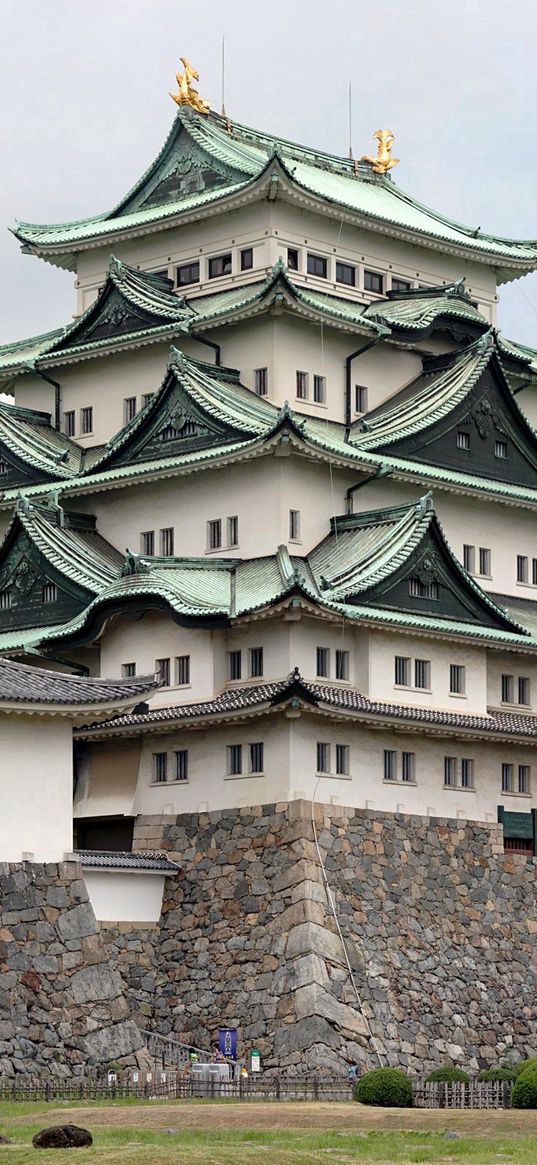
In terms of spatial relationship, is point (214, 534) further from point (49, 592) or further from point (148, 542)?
point (49, 592)

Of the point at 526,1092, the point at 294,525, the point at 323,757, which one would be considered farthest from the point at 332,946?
the point at 294,525

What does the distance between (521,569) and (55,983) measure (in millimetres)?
20535

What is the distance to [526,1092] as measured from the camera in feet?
143

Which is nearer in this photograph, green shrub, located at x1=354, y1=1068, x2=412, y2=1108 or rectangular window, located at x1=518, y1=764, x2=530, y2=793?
green shrub, located at x1=354, y1=1068, x2=412, y2=1108

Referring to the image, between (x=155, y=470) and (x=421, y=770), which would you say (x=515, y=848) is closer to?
(x=421, y=770)

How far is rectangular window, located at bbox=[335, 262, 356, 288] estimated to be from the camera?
6469 centimetres

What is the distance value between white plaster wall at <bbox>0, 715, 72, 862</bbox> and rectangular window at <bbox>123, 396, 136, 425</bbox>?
15852 millimetres

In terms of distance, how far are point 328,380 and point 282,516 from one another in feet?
19.1

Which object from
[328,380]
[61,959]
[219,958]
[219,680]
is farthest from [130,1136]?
[328,380]

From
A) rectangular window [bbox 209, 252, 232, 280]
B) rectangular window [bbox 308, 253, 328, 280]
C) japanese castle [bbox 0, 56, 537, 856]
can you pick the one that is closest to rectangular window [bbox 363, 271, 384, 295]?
japanese castle [bbox 0, 56, 537, 856]

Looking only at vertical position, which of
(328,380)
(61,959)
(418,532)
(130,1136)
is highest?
(328,380)

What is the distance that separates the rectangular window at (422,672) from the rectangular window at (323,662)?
2.51 meters

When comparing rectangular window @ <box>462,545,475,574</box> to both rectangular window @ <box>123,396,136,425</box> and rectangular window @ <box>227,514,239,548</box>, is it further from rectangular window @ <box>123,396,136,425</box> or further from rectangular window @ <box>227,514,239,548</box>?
rectangular window @ <box>123,396,136,425</box>

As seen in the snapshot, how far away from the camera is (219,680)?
55.9 meters
